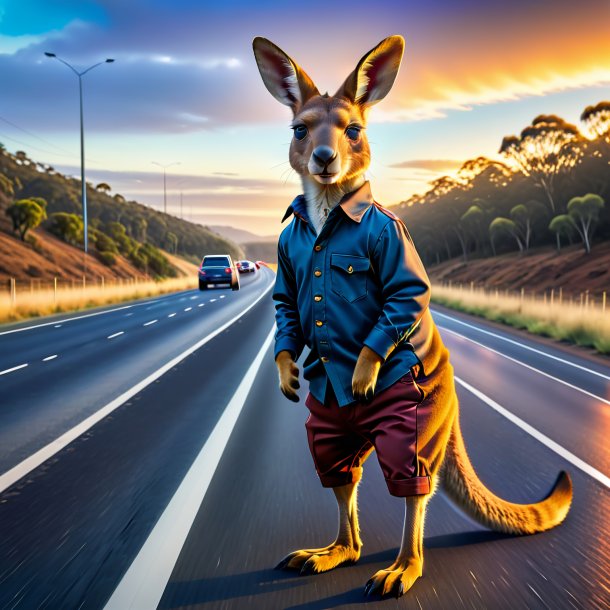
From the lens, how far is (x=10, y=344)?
17.5 m

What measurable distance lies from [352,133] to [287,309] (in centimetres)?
90

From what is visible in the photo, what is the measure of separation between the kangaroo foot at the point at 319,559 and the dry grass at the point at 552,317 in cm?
1503

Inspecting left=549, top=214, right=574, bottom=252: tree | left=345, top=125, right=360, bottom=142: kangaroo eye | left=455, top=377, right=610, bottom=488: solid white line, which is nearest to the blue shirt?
left=345, top=125, right=360, bottom=142: kangaroo eye

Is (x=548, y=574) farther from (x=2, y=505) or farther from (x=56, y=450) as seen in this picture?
(x=56, y=450)

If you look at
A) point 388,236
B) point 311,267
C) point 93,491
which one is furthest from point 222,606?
point 93,491

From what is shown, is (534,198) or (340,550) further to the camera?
(534,198)

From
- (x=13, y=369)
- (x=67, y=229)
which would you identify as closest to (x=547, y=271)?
(x=67, y=229)

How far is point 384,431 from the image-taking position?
11.0 ft

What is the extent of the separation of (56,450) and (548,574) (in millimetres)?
4676

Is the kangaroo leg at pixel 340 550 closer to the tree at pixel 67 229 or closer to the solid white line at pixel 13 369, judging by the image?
the solid white line at pixel 13 369

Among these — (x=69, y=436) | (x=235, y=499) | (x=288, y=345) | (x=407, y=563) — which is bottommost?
(x=69, y=436)

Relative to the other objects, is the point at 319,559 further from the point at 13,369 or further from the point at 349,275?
the point at 13,369

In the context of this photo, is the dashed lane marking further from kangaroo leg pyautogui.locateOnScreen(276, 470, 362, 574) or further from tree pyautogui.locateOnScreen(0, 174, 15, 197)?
tree pyautogui.locateOnScreen(0, 174, 15, 197)

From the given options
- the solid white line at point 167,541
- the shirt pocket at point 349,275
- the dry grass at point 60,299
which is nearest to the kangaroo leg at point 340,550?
the solid white line at point 167,541
